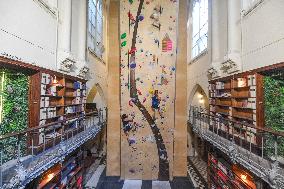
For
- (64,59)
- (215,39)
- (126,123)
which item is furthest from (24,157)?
(215,39)

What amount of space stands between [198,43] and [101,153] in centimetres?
744

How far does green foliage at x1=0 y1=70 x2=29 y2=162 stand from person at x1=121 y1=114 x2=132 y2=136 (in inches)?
177

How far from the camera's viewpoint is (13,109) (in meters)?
4.91

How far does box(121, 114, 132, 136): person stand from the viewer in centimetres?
938

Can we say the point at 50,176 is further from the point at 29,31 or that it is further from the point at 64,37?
the point at 64,37

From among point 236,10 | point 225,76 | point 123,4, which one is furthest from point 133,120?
point 236,10

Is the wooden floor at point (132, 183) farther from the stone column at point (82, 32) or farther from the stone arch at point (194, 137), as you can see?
the stone column at point (82, 32)

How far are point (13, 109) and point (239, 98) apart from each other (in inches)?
218

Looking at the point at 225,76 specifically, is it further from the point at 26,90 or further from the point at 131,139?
the point at 26,90

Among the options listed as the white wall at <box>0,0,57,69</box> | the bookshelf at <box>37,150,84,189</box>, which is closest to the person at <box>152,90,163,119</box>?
the bookshelf at <box>37,150,84,189</box>

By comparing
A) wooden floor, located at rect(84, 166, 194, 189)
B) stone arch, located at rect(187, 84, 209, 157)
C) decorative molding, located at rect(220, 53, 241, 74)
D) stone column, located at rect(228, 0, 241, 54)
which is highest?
stone column, located at rect(228, 0, 241, 54)

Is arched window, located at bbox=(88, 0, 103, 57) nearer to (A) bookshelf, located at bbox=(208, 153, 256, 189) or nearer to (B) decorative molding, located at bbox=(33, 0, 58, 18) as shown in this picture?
(B) decorative molding, located at bbox=(33, 0, 58, 18)

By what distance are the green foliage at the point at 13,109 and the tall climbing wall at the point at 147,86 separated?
4.50 meters

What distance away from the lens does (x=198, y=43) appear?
12133 millimetres
